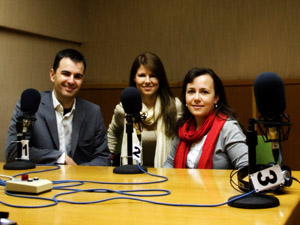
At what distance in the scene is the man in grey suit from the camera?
2639 mm

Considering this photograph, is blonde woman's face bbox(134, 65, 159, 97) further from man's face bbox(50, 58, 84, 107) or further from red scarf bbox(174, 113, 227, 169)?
red scarf bbox(174, 113, 227, 169)

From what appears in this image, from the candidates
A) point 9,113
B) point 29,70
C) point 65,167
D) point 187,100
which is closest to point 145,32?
point 29,70

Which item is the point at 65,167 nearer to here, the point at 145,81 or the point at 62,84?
the point at 62,84

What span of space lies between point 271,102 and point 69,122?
6.31 feet

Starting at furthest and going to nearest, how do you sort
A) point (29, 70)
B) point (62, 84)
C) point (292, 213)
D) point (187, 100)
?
point (29, 70)
point (62, 84)
point (187, 100)
point (292, 213)

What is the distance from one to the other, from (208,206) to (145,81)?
6.60 ft

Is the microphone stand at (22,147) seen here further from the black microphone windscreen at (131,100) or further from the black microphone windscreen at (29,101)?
the black microphone windscreen at (131,100)

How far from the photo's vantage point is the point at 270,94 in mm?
1132

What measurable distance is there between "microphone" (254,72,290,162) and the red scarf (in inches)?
42.7

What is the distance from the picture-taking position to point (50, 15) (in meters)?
4.14

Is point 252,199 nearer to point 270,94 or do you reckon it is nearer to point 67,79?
point 270,94

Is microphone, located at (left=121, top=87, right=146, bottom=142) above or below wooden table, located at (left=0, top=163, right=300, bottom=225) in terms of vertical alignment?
above

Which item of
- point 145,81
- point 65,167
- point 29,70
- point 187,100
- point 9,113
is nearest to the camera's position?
point 65,167

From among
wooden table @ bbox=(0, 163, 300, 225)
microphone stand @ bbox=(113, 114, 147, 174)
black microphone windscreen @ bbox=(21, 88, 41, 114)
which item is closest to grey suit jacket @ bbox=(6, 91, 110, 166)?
black microphone windscreen @ bbox=(21, 88, 41, 114)
